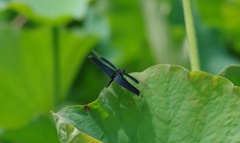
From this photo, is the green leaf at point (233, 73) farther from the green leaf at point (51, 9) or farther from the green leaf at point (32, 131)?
the green leaf at point (51, 9)

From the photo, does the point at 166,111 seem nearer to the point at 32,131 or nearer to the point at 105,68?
the point at 105,68

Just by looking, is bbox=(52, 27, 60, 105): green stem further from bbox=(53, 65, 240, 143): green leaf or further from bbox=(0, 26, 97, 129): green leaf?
bbox=(53, 65, 240, 143): green leaf

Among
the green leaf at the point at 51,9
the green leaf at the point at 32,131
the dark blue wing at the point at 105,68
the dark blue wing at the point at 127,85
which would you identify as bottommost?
the green leaf at the point at 32,131

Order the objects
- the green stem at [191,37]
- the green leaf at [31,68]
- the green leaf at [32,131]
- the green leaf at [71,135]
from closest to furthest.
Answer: the green leaf at [71,135], the green stem at [191,37], the green leaf at [32,131], the green leaf at [31,68]

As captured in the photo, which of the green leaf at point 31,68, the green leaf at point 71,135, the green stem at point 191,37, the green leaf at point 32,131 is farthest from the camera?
the green leaf at point 31,68

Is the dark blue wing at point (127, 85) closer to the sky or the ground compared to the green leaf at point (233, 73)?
closer to the sky

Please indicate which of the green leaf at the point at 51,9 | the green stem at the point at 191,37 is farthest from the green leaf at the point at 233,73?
the green leaf at the point at 51,9

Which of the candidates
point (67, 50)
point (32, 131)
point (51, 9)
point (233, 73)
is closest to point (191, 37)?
point (233, 73)

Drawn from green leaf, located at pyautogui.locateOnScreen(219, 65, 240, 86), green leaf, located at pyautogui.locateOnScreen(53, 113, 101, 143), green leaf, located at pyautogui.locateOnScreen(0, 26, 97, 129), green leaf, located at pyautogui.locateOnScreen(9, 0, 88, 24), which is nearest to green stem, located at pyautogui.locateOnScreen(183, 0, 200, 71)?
green leaf, located at pyautogui.locateOnScreen(219, 65, 240, 86)
